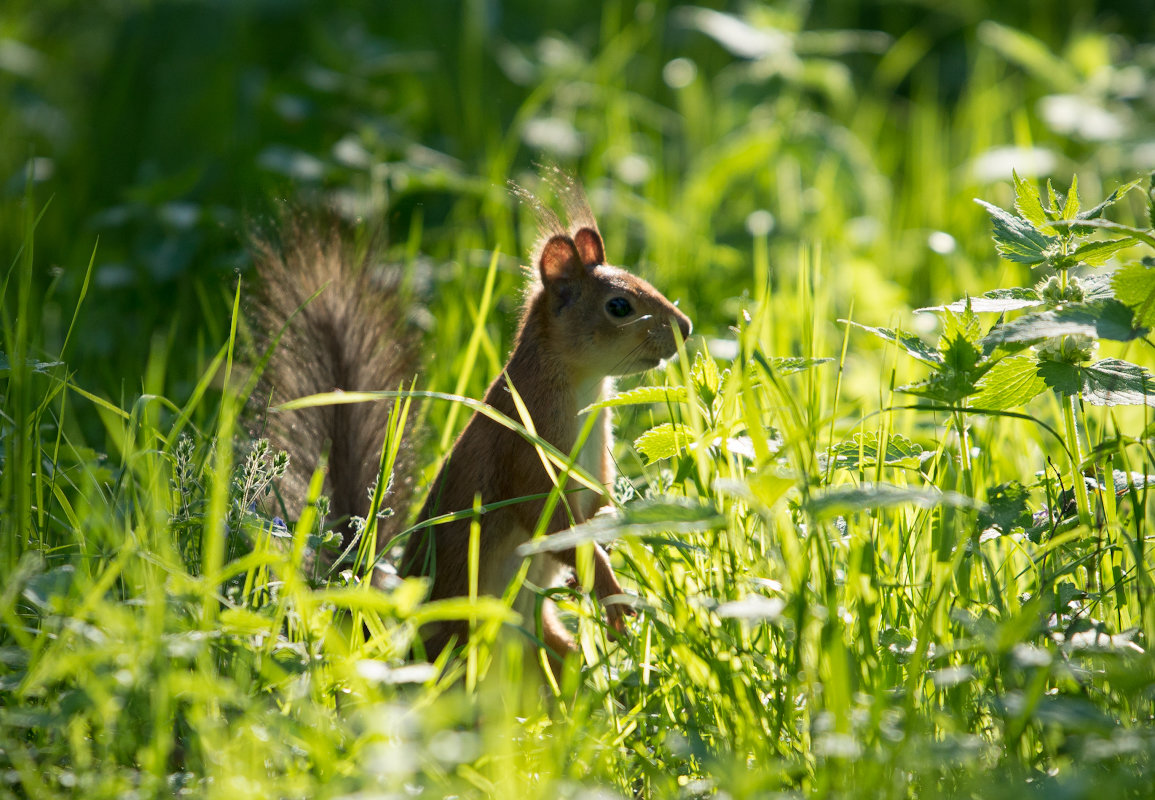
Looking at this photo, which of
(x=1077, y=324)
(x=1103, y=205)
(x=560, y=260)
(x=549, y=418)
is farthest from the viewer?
(x=560, y=260)

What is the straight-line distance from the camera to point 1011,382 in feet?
5.17

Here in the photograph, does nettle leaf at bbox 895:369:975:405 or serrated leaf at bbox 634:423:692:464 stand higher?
nettle leaf at bbox 895:369:975:405

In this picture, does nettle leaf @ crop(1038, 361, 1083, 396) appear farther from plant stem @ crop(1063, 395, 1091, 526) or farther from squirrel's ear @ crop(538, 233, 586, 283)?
squirrel's ear @ crop(538, 233, 586, 283)

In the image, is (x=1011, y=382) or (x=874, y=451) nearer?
(x=1011, y=382)

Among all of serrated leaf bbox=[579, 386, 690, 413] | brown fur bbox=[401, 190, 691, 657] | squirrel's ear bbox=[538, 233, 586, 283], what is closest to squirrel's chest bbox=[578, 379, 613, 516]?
brown fur bbox=[401, 190, 691, 657]

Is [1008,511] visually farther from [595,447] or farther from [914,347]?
[595,447]

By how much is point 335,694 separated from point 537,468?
67cm

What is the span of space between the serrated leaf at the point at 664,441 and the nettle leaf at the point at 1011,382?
45cm

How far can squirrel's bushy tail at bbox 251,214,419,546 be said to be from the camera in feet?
6.98

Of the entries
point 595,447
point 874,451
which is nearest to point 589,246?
point 595,447

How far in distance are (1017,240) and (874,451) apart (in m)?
0.39

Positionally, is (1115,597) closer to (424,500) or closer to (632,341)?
(632,341)

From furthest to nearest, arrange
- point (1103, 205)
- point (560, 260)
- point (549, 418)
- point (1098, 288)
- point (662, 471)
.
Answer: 1. point (560, 260)
2. point (549, 418)
3. point (662, 471)
4. point (1098, 288)
5. point (1103, 205)

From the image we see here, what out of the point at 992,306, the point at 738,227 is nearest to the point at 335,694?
the point at 992,306
